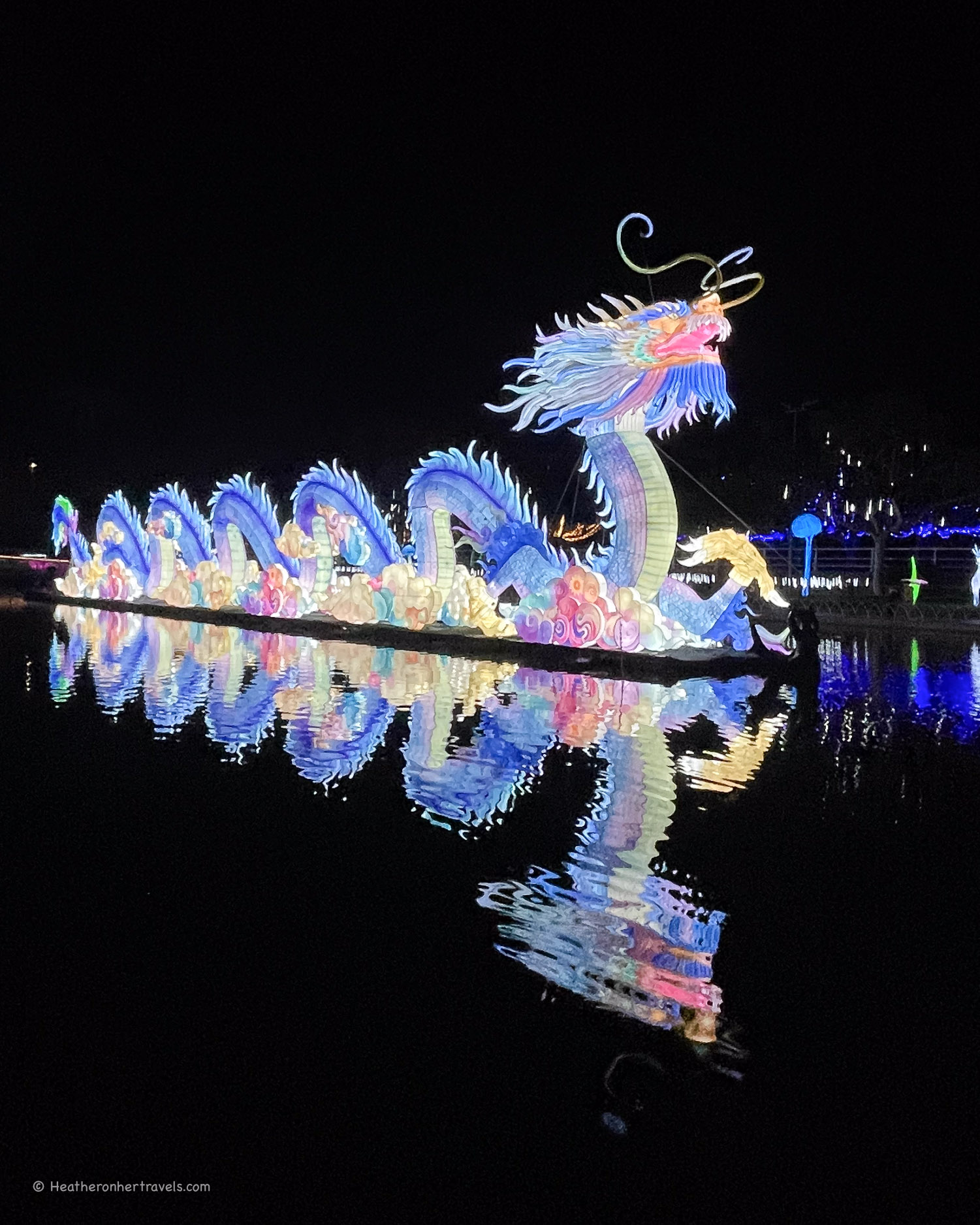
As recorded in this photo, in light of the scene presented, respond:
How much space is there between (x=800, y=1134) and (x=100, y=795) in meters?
4.41

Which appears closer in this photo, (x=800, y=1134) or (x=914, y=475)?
(x=800, y=1134)

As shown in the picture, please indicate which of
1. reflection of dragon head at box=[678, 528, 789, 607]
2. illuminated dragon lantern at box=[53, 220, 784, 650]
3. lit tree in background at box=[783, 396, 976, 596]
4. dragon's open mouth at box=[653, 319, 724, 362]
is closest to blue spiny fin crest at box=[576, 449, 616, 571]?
illuminated dragon lantern at box=[53, 220, 784, 650]

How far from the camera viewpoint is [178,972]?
3.43 meters

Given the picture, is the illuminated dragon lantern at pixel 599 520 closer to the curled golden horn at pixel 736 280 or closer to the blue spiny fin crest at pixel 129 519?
the curled golden horn at pixel 736 280

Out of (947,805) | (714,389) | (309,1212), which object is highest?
(714,389)

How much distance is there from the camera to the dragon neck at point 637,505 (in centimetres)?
1257

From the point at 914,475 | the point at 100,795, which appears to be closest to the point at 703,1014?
the point at 100,795

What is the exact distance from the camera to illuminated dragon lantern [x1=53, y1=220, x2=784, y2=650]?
40.9 ft

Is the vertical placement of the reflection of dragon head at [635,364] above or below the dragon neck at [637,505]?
above

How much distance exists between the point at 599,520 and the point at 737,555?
282 centimetres

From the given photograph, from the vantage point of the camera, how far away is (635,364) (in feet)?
41.7

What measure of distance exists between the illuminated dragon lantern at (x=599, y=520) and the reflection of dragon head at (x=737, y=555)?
0.07 feet

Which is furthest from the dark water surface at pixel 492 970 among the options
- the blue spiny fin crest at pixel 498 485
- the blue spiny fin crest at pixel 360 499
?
the blue spiny fin crest at pixel 360 499

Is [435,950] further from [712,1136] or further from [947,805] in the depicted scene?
[947,805]
